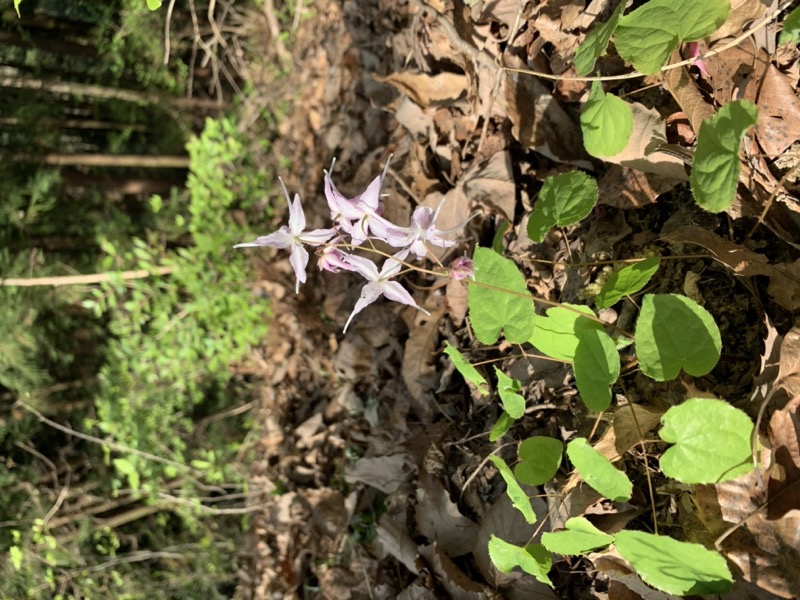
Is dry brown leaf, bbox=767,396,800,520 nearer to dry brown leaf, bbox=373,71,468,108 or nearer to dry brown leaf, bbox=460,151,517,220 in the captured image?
dry brown leaf, bbox=460,151,517,220

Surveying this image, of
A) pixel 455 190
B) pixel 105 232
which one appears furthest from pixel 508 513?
pixel 105 232

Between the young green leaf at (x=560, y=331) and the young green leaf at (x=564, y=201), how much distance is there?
0.59 feet

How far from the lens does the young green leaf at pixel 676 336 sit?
2.85 feet

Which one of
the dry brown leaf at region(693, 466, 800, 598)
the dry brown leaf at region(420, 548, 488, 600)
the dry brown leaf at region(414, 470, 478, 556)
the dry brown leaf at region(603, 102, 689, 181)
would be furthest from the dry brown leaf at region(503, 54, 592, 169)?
the dry brown leaf at region(420, 548, 488, 600)

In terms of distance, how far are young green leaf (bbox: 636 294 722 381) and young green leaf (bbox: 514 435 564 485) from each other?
0.83 ft

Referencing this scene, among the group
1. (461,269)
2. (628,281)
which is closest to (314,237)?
(461,269)

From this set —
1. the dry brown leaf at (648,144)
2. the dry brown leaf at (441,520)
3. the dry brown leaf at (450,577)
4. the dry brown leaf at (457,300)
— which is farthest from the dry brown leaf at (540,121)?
the dry brown leaf at (450,577)

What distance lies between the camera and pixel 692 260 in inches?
46.1

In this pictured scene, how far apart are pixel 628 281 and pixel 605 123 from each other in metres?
0.31

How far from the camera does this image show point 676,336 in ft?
2.93

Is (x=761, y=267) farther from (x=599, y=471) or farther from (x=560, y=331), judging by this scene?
(x=599, y=471)

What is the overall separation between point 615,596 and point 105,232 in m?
4.47

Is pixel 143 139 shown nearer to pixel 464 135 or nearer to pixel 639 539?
pixel 464 135

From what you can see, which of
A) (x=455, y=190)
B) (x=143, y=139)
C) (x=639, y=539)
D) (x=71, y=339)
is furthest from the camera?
(x=143, y=139)
